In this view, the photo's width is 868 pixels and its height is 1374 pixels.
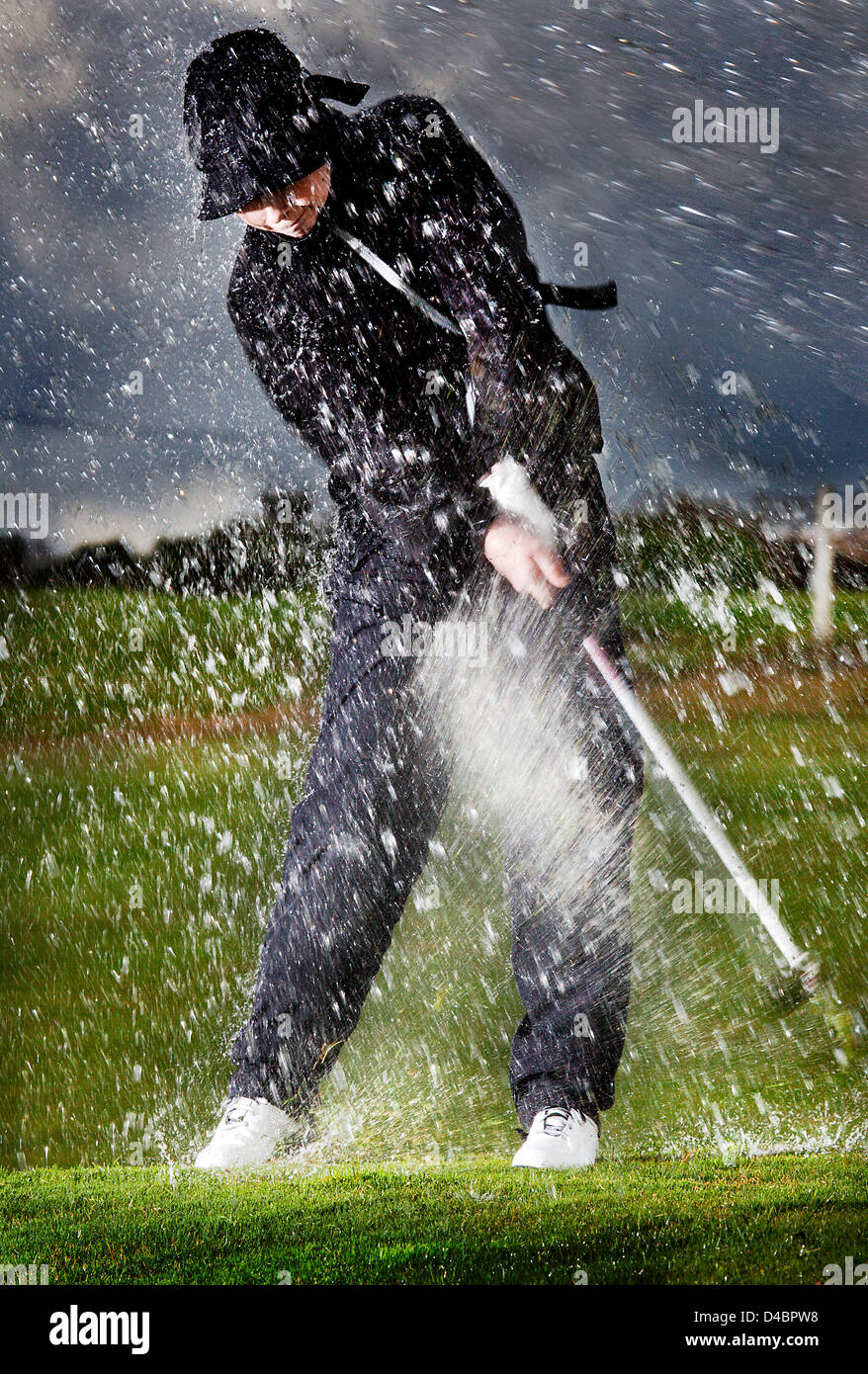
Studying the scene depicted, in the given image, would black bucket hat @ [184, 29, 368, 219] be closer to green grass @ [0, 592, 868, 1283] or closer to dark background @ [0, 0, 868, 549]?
dark background @ [0, 0, 868, 549]

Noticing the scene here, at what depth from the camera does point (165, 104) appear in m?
2.74

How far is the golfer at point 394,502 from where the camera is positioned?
241 centimetres

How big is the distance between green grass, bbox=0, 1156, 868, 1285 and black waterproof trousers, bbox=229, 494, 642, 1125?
30 cm

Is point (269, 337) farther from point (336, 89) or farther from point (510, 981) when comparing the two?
point (510, 981)

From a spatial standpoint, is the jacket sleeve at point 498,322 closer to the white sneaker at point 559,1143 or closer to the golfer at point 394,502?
the golfer at point 394,502

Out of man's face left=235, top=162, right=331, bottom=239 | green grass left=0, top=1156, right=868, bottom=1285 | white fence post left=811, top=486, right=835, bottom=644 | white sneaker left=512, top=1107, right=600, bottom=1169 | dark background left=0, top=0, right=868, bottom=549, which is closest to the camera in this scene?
green grass left=0, top=1156, right=868, bottom=1285

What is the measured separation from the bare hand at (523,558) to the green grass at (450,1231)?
1.19 metres

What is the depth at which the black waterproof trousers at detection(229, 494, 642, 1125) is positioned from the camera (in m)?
2.46

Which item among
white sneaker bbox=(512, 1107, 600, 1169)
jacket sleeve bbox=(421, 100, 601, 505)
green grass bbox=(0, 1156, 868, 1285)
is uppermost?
jacket sleeve bbox=(421, 100, 601, 505)

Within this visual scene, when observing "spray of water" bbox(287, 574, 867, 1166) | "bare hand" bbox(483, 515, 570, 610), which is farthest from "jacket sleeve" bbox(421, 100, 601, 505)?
"spray of water" bbox(287, 574, 867, 1166)

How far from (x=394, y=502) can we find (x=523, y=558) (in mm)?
295

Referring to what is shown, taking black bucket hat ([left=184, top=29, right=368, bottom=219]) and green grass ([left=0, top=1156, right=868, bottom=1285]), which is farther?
black bucket hat ([left=184, top=29, right=368, bottom=219])

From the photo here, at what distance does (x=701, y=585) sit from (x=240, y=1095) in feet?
6.96
